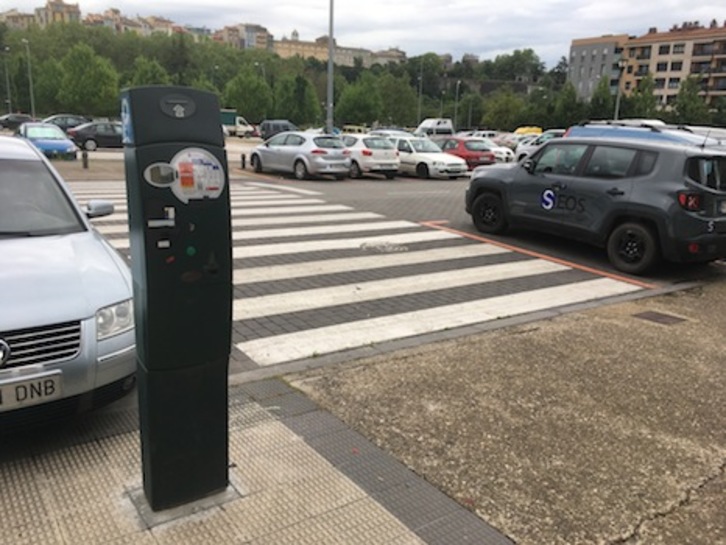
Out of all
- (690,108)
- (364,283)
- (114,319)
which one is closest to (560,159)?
(364,283)

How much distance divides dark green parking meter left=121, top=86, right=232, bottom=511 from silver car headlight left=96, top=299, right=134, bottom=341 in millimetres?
781

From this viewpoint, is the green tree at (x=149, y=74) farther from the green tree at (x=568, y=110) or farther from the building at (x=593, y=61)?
the building at (x=593, y=61)

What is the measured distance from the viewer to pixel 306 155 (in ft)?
66.2

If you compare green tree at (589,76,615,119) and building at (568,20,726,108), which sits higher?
building at (568,20,726,108)

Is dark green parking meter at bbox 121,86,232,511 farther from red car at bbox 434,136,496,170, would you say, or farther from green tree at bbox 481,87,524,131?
green tree at bbox 481,87,524,131

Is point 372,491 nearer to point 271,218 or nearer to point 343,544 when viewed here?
point 343,544

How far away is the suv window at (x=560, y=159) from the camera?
9398 millimetres

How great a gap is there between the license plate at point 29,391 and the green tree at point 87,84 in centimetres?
6580

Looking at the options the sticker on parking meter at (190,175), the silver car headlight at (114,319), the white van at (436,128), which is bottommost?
the silver car headlight at (114,319)

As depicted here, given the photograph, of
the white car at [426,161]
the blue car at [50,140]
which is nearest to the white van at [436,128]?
the white car at [426,161]

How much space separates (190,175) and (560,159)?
26.3 feet

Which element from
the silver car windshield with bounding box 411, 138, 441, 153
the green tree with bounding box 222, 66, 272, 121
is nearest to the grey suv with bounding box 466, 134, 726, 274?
the silver car windshield with bounding box 411, 138, 441, 153

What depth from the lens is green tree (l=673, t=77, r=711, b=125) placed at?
220 feet

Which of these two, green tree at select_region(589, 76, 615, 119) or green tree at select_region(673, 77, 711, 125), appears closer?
green tree at select_region(589, 76, 615, 119)
